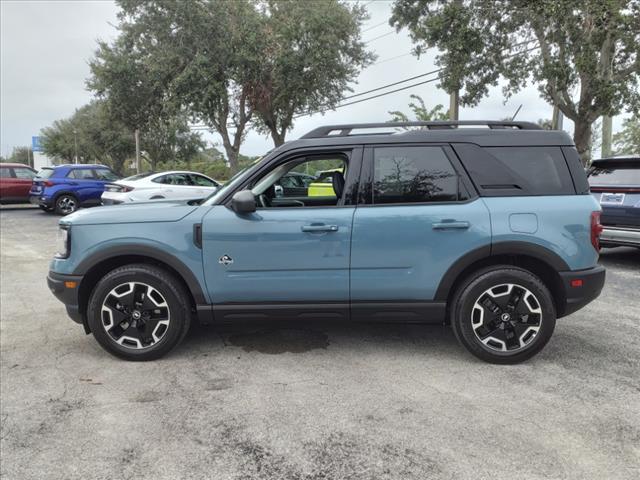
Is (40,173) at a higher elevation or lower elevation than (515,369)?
higher

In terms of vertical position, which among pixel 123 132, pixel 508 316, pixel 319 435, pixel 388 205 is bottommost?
pixel 319 435

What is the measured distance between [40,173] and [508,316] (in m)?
16.0

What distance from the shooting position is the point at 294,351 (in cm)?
416

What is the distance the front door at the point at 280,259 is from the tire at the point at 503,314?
3.13 feet

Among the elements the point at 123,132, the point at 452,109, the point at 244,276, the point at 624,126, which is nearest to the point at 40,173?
the point at 452,109

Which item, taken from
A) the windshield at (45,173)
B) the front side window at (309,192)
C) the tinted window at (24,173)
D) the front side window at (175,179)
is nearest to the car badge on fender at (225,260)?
the front side window at (309,192)

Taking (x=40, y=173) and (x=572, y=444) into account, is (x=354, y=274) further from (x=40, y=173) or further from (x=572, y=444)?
(x=40, y=173)

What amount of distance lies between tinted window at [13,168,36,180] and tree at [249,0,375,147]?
28.8 ft

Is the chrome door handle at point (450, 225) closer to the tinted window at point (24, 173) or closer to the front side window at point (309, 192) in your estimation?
the front side window at point (309, 192)

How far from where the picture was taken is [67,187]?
1498cm

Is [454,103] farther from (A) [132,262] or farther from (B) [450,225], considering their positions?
(A) [132,262]

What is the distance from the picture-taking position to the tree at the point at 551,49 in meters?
11.8

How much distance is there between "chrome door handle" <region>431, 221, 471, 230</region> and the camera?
12.1ft

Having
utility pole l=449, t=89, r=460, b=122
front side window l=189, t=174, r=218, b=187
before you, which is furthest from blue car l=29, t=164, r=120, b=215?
utility pole l=449, t=89, r=460, b=122
